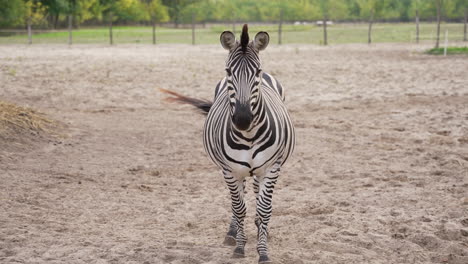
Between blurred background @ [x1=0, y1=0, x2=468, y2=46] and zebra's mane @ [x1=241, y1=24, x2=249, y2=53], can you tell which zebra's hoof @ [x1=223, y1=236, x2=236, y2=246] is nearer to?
zebra's mane @ [x1=241, y1=24, x2=249, y2=53]

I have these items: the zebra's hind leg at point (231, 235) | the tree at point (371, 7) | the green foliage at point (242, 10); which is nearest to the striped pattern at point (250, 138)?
the zebra's hind leg at point (231, 235)

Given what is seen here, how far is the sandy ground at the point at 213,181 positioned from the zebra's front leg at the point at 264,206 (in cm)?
13

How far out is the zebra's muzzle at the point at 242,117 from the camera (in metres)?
3.86

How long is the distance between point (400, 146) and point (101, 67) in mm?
11596

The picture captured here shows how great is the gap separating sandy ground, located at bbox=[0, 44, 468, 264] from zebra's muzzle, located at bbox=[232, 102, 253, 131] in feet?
4.13

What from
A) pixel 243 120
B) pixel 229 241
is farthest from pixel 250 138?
pixel 229 241

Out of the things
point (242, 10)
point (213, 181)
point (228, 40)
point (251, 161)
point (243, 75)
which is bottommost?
point (213, 181)

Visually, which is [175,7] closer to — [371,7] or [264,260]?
[371,7]

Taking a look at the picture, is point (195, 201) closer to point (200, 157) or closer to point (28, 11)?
point (200, 157)

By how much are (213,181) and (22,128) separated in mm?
3521

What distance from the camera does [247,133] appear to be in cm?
421

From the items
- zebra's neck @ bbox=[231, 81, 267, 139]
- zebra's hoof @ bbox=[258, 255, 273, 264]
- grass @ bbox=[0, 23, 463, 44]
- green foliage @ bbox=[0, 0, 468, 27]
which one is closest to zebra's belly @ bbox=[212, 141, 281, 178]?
zebra's neck @ bbox=[231, 81, 267, 139]

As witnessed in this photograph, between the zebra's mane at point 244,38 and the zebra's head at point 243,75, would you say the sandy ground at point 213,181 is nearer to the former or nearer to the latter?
the zebra's head at point 243,75

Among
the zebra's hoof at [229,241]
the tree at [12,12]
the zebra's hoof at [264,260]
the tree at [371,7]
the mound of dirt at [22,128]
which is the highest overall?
the tree at [371,7]
